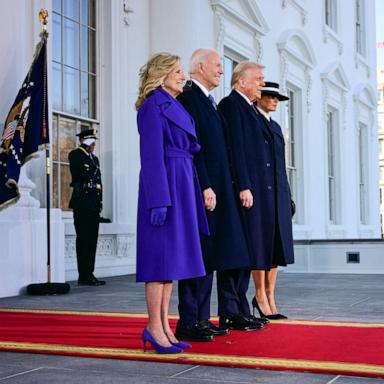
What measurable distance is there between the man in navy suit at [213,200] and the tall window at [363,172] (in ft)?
49.0

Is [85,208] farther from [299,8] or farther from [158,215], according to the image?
[299,8]

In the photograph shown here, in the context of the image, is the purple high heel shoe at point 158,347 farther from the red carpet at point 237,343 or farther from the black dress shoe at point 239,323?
the black dress shoe at point 239,323

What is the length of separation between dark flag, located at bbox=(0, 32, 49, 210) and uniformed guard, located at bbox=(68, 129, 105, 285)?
3.16ft

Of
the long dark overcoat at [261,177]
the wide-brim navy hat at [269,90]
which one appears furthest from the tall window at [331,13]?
the long dark overcoat at [261,177]

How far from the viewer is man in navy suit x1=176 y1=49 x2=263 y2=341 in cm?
417

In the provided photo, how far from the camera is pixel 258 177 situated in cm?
492

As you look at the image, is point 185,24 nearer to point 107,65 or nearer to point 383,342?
point 107,65

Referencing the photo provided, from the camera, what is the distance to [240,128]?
474 cm

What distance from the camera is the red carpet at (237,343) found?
3.48m

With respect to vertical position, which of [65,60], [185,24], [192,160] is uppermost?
[185,24]

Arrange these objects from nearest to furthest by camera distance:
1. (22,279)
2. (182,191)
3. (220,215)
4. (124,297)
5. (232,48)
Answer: (182,191), (220,215), (124,297), (22,279), (232,48)

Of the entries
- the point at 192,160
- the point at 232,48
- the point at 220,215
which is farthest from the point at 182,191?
the point at 232,48

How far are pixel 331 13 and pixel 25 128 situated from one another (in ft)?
38.0

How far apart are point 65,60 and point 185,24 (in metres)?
2.18
